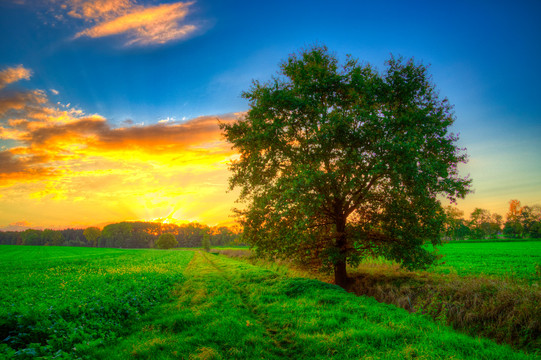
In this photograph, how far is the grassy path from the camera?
586 centimetres

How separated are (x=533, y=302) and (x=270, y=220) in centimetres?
1108

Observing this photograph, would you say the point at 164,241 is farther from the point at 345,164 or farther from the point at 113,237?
the point at 345,164

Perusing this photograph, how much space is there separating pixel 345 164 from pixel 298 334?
8963 mm

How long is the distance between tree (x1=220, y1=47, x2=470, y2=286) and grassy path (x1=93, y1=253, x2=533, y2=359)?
15.1 feet

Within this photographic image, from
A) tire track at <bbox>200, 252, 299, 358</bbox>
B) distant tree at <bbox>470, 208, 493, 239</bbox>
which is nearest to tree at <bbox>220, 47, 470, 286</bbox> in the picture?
Answer: tire track at <bbox>200, 252, 299, 358</bbox>

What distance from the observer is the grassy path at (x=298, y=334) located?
5859mm

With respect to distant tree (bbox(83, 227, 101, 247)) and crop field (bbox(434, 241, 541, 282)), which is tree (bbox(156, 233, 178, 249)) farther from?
crop field (bbox(434, 241, 541, 282))

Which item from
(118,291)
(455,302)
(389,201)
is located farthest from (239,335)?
(389,201)

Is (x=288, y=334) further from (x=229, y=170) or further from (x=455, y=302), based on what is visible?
(x=229, y=170)

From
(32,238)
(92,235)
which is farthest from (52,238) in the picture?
(92,235)

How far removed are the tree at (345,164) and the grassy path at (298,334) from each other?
4.60 m

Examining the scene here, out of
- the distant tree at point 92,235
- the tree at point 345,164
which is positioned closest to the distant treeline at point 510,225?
the tree at point 345,164

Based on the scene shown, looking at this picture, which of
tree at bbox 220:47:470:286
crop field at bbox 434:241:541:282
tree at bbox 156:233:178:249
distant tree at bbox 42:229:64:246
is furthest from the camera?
distant tree at bbox 42:229:64:246

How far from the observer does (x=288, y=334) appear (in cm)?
715
